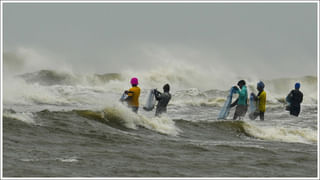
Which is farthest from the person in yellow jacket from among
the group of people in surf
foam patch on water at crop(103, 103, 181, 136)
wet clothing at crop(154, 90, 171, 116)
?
foam patch on water at crop(103, 103, 181, 136)

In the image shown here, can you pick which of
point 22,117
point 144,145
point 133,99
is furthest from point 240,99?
point 22,117

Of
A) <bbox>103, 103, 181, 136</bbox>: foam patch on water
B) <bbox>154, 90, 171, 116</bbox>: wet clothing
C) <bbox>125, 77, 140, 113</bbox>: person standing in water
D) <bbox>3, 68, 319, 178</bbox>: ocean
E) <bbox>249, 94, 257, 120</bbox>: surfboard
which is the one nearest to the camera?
<bbox>3, 68, 319, 178</bbox>: ocean

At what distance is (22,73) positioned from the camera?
4416cm

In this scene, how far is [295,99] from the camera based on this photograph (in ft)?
69.8

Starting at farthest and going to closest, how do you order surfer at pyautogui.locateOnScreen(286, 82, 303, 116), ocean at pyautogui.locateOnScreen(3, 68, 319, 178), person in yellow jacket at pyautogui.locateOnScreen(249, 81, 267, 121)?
1. surfer at pyautogui.locateOnScreen(286, 82, 303, 116)
2. person in yellow jacket at pyautogui.locateOnScreen(249, 81, 267, 121)
3. ocean at pyautogui.locateOnScreen(3, 68, 319, 178)

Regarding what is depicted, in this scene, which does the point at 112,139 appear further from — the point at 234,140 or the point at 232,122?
the point at 232,122

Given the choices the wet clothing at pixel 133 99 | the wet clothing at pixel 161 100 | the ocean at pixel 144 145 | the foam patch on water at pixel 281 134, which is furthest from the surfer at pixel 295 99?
the wet clothing at pixel 133 99

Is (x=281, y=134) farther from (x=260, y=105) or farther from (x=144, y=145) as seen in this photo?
(x=144, y=145)

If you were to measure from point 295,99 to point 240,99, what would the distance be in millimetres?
2297

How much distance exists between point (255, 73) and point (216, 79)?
324 inches

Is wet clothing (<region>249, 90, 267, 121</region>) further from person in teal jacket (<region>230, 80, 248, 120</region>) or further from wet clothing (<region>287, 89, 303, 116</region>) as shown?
wet clothing (<region>287, 89, 303, 116</region>)

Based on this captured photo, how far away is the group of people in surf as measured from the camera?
1794 centimetres

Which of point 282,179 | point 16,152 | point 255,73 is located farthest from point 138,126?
point 255,73

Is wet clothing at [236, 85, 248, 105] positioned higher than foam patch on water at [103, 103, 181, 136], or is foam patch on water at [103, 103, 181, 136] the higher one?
wet clothing at [236, 85, 248, 105]
